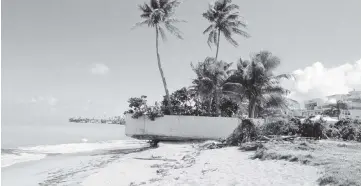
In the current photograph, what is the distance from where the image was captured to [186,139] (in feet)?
75.0

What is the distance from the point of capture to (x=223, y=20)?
27969mm

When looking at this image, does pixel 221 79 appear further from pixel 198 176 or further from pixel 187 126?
pixel 198 176

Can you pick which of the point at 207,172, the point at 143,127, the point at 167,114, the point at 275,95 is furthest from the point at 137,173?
the point at 275,95

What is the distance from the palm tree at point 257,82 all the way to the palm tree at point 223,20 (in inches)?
122

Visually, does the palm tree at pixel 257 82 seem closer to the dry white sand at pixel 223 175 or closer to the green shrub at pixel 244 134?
the green shrub at pixel 244 134

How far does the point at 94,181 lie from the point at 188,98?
675 inches

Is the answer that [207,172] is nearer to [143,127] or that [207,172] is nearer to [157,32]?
[143,127]

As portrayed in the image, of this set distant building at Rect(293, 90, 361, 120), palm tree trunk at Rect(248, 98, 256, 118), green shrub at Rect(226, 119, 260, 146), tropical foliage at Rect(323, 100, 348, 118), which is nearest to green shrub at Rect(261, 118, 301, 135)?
green shrub at Rect(226, 119, 260, 146)

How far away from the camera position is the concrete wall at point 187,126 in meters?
22.8

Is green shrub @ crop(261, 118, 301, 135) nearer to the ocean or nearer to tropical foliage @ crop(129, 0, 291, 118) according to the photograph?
tropical foliage @ crop(129, 0, 291, 118)

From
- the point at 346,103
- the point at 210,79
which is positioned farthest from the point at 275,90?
the point at 346,103

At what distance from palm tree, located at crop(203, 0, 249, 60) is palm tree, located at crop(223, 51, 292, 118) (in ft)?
10.2

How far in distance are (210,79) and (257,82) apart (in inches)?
183

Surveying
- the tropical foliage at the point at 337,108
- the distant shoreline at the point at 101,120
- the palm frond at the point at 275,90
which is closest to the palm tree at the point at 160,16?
the palm frond at the point at 275,90
